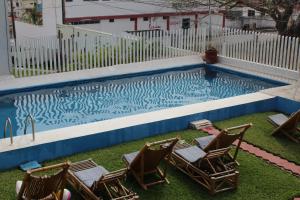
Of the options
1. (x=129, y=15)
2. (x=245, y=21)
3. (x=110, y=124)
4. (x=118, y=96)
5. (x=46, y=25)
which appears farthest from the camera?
(x=245, y=21)

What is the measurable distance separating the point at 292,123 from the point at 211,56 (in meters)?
8.40

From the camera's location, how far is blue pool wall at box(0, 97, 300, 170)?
7996mm

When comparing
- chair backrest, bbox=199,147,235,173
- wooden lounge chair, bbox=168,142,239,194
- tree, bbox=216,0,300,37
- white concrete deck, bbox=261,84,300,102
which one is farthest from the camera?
tree, bbox=216,0,300,37

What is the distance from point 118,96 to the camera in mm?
14016

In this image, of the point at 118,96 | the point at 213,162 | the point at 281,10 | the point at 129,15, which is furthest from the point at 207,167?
the point at 129,15

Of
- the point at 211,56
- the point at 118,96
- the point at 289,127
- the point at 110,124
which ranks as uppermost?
the point at 211,56

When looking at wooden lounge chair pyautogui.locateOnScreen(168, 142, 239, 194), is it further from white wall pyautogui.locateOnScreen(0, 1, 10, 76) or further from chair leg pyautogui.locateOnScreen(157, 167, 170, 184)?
white wall pyautogui.locateOnScreen(0, 1, 10, 76)

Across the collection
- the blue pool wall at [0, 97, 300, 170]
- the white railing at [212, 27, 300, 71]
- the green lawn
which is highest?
the white railing at [212, 27, 300, 71]

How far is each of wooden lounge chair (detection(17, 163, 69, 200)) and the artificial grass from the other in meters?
4.73

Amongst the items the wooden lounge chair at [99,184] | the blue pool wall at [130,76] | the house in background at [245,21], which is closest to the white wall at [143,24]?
the house in background at [245,21]

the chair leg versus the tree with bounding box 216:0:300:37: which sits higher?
the tree with bounding box 216:0:300:37

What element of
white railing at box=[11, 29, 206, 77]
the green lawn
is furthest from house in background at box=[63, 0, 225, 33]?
the green lawn

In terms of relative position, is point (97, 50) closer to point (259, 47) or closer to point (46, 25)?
point (259, 47)

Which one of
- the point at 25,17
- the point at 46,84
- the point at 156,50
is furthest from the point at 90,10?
the point at 46,84
